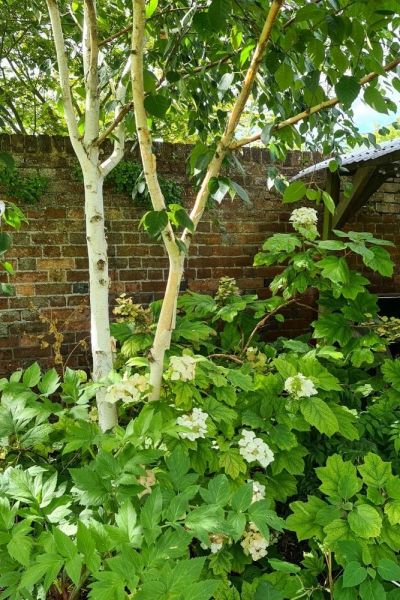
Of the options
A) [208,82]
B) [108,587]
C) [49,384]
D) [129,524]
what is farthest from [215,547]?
[208,82]

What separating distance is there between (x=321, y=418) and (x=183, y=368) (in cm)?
54

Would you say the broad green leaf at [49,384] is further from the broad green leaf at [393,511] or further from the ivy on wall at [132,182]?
the ivy on wall at [132,182]

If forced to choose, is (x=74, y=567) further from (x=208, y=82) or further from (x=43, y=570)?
(x=208, y=82)

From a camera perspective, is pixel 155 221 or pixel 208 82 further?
pixel 208 82

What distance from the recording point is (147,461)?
124 cm

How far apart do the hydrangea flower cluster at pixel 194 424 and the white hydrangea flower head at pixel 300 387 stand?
366 mm

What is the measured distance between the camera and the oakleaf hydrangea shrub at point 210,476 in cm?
108

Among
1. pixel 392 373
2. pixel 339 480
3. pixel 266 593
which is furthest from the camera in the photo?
pixel 392 373

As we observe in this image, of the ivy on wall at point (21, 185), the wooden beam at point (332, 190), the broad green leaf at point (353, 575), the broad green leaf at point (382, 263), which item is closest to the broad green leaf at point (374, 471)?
the broad green leaf at point (353, 575)

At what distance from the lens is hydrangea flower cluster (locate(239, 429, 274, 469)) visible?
5.34 feet

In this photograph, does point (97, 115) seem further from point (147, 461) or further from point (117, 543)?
point (117, 543)

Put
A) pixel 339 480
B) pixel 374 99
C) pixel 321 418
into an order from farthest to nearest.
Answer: pixel 321 418
pixel 339 480
pixel 374 99

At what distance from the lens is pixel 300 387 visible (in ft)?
5.82

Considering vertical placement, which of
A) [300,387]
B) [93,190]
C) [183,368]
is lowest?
[300,387]
